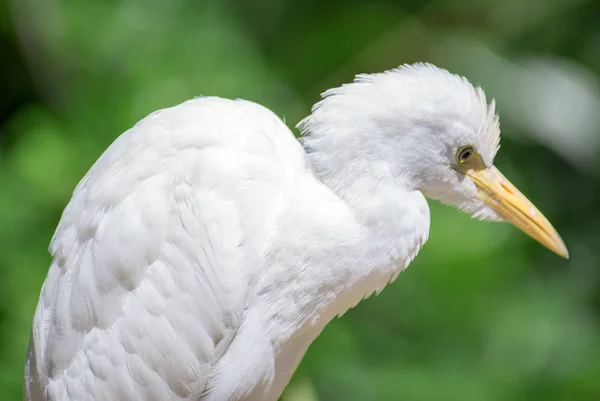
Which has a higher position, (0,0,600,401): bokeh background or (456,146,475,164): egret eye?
(0,0,600,401): bokeh background

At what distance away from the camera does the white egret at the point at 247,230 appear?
149 centimetres

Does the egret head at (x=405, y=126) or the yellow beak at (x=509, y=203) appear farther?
the yellow beak at (x=509, y=203)

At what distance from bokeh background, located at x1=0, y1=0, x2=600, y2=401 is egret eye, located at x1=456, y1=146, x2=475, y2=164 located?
1315 millimetres

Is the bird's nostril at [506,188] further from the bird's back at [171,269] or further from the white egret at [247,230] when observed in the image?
the bird's back at [171,269]

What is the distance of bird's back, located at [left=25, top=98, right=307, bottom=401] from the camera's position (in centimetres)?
155

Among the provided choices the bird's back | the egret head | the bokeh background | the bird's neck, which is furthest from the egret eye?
the bokeh background

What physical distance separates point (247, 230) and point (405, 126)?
1.17ft

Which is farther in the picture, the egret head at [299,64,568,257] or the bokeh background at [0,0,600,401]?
the bokeh background at [0,0,600,401]

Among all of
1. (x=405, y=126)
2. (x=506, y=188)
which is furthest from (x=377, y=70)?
(x=405, y=126)

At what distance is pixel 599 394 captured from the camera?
2.93m

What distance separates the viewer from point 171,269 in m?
1.57

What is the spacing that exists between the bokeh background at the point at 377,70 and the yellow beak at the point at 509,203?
1.20 meters

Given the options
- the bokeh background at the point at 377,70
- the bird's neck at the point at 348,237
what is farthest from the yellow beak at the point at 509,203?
the bokeh background at the point at 377,70

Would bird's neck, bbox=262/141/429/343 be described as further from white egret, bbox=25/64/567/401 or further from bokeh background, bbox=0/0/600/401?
bokeh background, bbox=0/0/600/401
